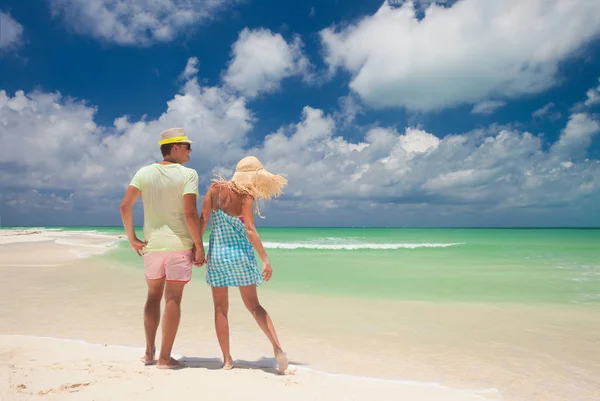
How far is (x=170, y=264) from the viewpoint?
366cm

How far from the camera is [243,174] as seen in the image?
3924 millimetres

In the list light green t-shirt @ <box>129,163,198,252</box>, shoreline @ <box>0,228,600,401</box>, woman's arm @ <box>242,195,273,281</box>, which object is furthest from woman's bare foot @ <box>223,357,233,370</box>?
light green t-shirt @ <box>129,163,198,252</box>

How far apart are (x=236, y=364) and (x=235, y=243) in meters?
1.31

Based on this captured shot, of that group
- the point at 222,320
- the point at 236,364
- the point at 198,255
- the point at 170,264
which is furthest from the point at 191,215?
the point at 236,364

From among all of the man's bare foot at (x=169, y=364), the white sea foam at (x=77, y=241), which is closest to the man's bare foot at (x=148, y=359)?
the man's bare foot at (x=169, y=364)

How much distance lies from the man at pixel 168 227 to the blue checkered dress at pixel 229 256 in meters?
0.16

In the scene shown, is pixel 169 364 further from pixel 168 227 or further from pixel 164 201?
pixel 164 201

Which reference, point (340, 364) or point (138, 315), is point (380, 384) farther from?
point (138, 315)

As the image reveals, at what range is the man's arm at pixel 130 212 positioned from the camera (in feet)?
12.1

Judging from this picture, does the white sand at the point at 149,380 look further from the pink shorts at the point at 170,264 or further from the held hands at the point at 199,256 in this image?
the held hands at the point at 199,256

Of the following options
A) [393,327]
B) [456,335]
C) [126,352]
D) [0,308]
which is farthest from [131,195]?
[0,308]

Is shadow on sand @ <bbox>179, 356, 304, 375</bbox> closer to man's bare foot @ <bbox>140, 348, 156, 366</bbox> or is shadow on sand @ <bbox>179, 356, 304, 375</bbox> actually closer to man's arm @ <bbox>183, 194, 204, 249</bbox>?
man's bare foot @ <bbox>140, 348, 156, 366</bbox>

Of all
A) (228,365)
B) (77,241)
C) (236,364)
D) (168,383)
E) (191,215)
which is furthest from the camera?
(77,241)

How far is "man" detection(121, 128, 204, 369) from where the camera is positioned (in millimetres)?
3668
